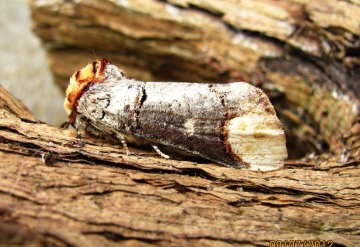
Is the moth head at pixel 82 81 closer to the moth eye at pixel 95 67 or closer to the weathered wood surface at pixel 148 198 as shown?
the moth eye at pixel 95 67

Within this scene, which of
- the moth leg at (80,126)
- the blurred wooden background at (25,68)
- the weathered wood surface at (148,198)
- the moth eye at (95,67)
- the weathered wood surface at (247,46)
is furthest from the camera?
the blurred wooden background at (25,68)

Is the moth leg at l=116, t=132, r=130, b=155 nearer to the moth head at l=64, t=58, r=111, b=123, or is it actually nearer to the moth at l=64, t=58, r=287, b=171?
the moth at l=64, t=58, r=287, b=171

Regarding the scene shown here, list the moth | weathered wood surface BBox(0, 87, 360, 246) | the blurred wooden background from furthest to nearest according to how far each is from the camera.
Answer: the blurred wooden background < the moth < weathered wood surface BBox(0, 87, 360, 246)

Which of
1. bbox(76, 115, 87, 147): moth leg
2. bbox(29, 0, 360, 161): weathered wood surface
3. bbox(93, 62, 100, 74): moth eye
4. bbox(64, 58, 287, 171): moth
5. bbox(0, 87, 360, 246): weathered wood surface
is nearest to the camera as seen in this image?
bbox(0, 87, 360, 246): weathered wood surface

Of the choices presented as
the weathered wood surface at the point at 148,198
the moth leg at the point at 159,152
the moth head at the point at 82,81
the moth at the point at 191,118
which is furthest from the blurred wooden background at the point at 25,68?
the weathered wood surface at the point at 148,198

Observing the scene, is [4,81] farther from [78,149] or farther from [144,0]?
[78,149]

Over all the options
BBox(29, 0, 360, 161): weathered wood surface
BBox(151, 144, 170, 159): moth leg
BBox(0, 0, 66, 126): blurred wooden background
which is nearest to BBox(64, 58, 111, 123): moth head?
BBox(151, 144, 170, 159): moth leg
